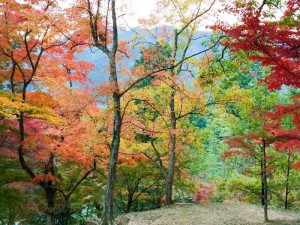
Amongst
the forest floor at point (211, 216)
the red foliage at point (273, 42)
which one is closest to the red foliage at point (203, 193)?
the forest floor at point (211, 216)

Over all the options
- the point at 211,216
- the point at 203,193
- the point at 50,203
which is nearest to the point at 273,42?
the point at 211,216

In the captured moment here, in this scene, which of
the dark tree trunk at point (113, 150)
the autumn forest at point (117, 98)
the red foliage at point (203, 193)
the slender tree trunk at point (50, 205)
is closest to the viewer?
the autumn forest at point (117, 98)

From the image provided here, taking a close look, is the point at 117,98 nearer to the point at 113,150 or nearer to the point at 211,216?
the point at 113,150

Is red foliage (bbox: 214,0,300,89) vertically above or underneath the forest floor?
above

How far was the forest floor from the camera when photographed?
10086mm

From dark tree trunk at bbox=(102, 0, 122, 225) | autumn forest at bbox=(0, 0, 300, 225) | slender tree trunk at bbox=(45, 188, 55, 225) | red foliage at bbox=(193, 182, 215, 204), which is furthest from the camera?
red foliage at bbox=(193, 182, 215, 204)

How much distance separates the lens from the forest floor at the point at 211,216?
397 inches

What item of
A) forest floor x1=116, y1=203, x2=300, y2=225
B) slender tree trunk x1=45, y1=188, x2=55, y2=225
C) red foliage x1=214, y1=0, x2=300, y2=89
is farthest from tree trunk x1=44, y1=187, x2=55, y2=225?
red foliage x1=214, y1=0, x2=300, y2=89

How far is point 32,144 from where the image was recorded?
10.1 metres

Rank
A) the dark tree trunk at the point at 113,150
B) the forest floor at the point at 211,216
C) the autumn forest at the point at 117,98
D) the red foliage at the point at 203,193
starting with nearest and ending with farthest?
1. the autumn forest at the point at 117,98
2. the dark tree trunk at the point at 113,150
3. the forest floor at the point at 211,216
4. the red foliage at the point at 203,193

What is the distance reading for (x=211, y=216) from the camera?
1085 centimetres

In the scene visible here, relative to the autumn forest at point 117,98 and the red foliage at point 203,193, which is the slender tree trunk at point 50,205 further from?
the red foliage at point 203,193

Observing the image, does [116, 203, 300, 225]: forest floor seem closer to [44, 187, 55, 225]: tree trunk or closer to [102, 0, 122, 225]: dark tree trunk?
[102, 0, 122, 225]: dark tree trunk

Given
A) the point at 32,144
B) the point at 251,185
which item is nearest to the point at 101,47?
the point at 32,144
